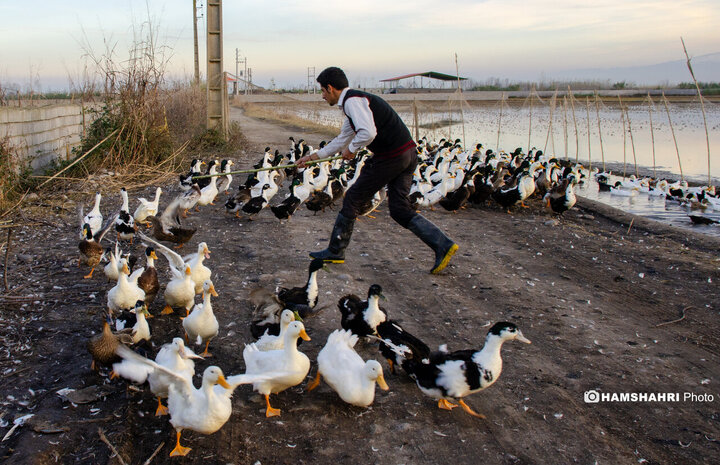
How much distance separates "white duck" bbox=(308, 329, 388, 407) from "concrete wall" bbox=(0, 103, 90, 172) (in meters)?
7.22

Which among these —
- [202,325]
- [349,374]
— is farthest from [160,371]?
[349,374]

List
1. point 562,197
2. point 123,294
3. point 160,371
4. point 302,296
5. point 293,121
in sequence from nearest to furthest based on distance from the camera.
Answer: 1. point 160,371
2. point 123,294
3. point 302,296
4. point 562,197
5. point 293,121

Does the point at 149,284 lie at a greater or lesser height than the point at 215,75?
lesser

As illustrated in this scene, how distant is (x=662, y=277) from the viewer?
6199 millimetres

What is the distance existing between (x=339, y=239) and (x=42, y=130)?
7.13 meters

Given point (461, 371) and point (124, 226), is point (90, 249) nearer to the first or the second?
point (124, 226)

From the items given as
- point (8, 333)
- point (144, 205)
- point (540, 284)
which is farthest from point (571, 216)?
point (8, 333)

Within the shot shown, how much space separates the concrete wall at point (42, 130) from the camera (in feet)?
29.0

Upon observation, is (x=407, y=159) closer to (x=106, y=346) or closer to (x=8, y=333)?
(x=106, y=346)

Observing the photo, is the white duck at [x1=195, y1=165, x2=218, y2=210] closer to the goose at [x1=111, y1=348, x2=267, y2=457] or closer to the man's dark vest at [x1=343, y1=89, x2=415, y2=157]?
the man's dark vest at [x1=343, y1=89, x2=415, y2=157]

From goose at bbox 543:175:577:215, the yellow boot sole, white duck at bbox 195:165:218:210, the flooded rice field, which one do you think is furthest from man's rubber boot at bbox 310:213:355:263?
the flooded rice field

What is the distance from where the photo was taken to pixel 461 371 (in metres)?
3.47

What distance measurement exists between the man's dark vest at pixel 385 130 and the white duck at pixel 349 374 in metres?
2.50

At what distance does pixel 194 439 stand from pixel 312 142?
1648 centimetres
